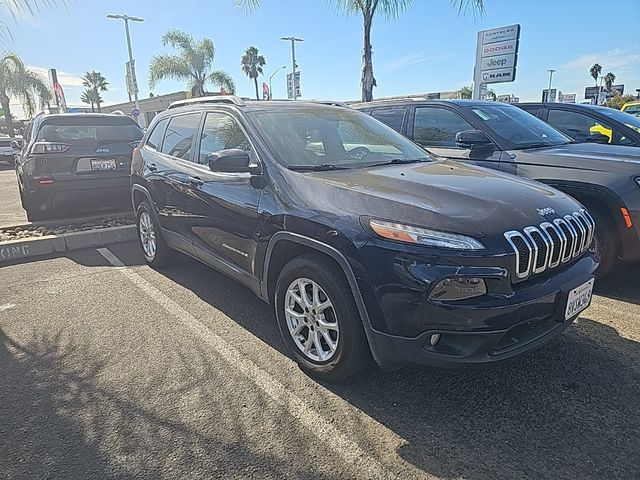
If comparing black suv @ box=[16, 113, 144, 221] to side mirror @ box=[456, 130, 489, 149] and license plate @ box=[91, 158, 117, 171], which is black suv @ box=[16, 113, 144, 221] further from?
side mirror @ box=[456, 130, 489, 149]

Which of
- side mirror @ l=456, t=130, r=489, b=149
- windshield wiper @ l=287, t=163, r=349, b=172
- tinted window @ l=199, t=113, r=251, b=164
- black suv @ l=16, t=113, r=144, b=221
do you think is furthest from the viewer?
black suv @ l=16, t=113, r=144, b=221

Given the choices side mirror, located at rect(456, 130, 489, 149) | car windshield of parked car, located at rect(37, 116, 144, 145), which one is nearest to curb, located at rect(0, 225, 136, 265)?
car windshield of parked car, located at rect(37, 116, 144, 145)

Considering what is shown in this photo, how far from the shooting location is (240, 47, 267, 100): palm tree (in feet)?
182

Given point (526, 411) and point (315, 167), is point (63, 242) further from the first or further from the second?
point (526, 411)

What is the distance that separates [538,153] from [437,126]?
128cm

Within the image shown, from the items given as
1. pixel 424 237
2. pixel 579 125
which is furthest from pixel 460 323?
pixel 579 125

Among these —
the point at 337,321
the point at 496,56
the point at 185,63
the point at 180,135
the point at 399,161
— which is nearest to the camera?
the point at 337,321

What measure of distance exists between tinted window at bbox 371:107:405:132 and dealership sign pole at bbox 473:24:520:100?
32.7 feet

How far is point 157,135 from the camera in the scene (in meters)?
5.10

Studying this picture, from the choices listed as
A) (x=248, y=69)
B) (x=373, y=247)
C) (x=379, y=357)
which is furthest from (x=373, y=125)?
(x=248, y=69)

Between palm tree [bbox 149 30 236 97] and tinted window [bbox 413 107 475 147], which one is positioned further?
palm tree [bbox 149 30 236 97]

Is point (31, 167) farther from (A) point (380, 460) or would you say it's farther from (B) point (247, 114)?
(A) point (380, 460)

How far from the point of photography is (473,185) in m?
2.92

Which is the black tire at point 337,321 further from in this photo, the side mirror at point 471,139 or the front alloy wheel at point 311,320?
the side mirror at point 471,139
